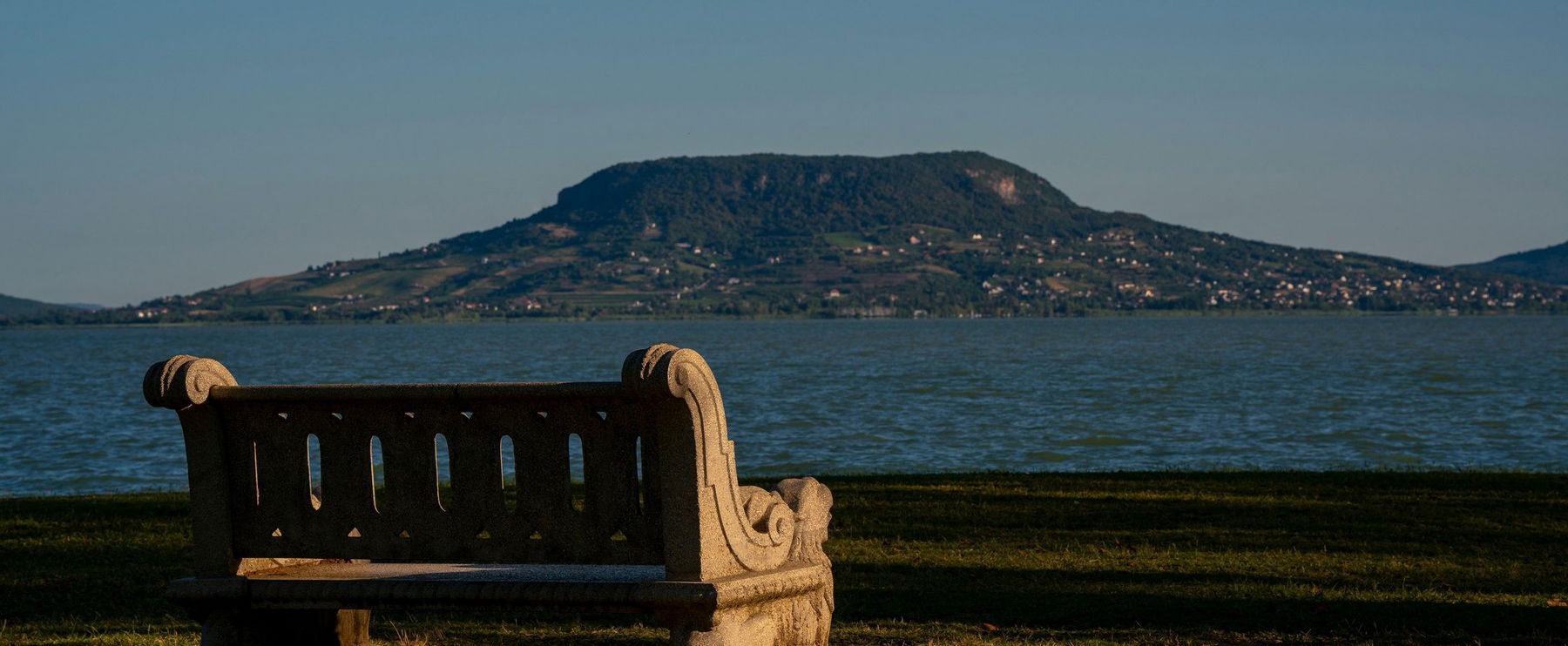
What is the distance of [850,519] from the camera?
13.5 m

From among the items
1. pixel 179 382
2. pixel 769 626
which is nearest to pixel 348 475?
pixel 179 382

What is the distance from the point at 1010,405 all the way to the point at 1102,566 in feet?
121

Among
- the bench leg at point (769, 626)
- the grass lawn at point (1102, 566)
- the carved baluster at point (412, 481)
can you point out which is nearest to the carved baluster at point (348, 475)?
the carved baluster at point (412, 481)

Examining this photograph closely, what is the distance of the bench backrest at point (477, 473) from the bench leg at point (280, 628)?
0.22 meters

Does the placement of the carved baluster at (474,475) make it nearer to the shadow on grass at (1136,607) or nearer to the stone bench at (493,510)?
the stone bench at (493,510)

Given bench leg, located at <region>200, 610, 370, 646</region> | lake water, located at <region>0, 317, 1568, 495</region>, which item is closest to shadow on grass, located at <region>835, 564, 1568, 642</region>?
bench leg, located at <region>200, 610, 370, 646</region>

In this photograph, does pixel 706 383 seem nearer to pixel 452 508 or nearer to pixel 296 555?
pixel 452 508

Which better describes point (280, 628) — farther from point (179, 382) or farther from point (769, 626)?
point (769, 626)

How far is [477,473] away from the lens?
6113 millimetres

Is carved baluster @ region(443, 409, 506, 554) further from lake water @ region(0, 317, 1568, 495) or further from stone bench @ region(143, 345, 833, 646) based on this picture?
lake water @ region(0, 317, 1568, 495)

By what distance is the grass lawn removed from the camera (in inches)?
340

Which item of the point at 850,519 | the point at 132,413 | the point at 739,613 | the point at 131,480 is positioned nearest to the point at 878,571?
the point at 850,519

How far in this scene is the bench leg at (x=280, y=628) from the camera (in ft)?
21.4

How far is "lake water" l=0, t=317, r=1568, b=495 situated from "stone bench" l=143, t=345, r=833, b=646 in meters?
17.9
